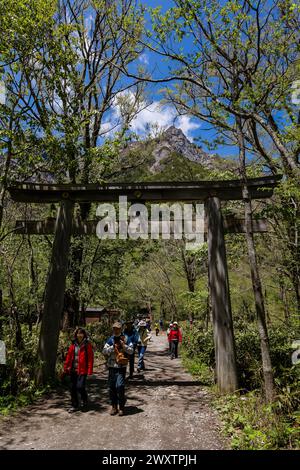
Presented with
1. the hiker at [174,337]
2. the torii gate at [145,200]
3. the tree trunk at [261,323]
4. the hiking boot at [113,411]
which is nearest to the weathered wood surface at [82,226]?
the torii gate at [145,200]

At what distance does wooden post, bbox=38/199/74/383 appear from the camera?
799 centimetres

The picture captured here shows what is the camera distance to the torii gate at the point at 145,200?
7.93 m

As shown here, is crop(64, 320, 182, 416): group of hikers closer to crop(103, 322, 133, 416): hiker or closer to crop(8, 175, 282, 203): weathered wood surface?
crop(103, 322, 133, 416): hiker

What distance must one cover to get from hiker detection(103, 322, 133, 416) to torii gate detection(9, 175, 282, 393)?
254 centimetres

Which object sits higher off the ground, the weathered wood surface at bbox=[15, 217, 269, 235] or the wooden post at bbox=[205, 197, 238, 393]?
the weathered wood surface at bbox=[15, 217, 269, 235]

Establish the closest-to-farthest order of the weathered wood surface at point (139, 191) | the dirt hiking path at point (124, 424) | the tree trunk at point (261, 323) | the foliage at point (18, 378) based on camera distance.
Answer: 1. the dirt hiking path at point (124, 424)
2. the tree trunk at point (261, 323)
3. the foliage at point (18, 378)
4. the weathered wood surface at point (139, 191)

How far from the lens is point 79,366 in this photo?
249 inches

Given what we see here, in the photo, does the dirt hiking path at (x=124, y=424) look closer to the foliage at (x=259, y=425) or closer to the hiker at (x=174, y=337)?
the foliage at (x=259, y=425)

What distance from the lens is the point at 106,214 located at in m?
13.1

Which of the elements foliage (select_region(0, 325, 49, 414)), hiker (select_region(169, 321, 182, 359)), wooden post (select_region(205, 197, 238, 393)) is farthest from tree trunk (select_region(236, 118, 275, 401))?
hiker (select_region(169, 321, 182, 359))

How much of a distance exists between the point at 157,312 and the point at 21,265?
4429 centimetres

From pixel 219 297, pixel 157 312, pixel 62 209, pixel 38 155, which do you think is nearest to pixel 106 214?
pixel 62 209

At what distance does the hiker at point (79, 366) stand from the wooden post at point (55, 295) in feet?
5.62
